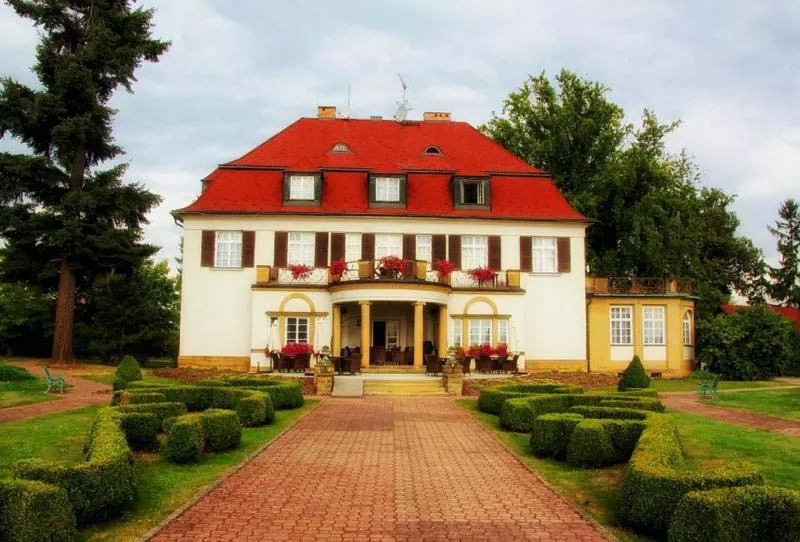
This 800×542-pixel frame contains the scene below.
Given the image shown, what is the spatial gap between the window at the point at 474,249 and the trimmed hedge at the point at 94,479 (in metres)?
24.9

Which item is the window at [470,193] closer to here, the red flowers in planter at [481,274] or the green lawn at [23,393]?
the red flowers in planter at [481,274]

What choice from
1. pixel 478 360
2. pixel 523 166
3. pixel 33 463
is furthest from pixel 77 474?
pixel 523 166

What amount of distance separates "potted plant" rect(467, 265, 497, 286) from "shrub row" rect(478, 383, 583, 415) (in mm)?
11465

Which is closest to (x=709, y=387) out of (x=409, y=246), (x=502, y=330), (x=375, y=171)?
(x=502, y=330)

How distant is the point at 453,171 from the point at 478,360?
9595 mm

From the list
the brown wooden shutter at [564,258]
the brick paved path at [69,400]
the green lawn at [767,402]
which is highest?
the brown wooden shutter at [564,258]

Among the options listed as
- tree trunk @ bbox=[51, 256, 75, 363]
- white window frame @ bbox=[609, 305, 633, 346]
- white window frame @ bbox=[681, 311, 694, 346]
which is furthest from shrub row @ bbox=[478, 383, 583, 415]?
tree trunk @ bbox=[51, 256, 75, 363]

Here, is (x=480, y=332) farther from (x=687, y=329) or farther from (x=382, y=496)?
(x=382, y=496)

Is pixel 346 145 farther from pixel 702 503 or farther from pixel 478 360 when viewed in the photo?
pixel 702 503

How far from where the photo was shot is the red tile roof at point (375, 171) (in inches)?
1318

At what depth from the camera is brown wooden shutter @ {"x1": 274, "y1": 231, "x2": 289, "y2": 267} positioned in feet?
107

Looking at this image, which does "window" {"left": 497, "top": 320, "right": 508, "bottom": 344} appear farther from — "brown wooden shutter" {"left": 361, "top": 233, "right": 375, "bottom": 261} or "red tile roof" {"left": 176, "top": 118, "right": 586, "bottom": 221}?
"brown wooden shutter" {"left": 361, "top": 233, "right": 375, "bottom": 261}

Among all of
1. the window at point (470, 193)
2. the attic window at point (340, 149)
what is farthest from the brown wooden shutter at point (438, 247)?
the attic window at point (340, 149)

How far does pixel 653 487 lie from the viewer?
27.4 ft
